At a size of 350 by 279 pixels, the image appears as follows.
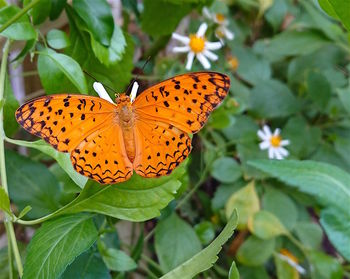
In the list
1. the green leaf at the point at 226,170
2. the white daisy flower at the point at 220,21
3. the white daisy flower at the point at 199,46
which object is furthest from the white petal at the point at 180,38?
the green leaf at the point at 226,170

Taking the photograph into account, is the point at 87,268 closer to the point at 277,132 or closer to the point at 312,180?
the point at 312,180

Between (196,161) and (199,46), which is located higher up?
(199,46)

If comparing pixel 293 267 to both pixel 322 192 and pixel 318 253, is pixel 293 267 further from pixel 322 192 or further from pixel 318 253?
pixel 322 192

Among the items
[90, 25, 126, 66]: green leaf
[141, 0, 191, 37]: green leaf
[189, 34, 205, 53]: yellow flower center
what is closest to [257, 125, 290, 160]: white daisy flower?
[189, 34, 205, 53]: yellow flower center

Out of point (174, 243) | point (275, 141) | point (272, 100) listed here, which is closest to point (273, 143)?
point (275, 141)

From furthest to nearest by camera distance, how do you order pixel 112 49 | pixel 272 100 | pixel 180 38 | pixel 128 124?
pixel 272 100
pixel 180 38
pixel 112 49
pixel 128 124

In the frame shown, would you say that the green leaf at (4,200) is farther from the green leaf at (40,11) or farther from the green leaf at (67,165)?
the green leaf at (40,11)

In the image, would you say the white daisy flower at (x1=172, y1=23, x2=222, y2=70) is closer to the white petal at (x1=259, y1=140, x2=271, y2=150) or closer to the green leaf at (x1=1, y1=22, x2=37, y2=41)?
the white petal at (x1=259, y1=140, x2=271, y2=150)
